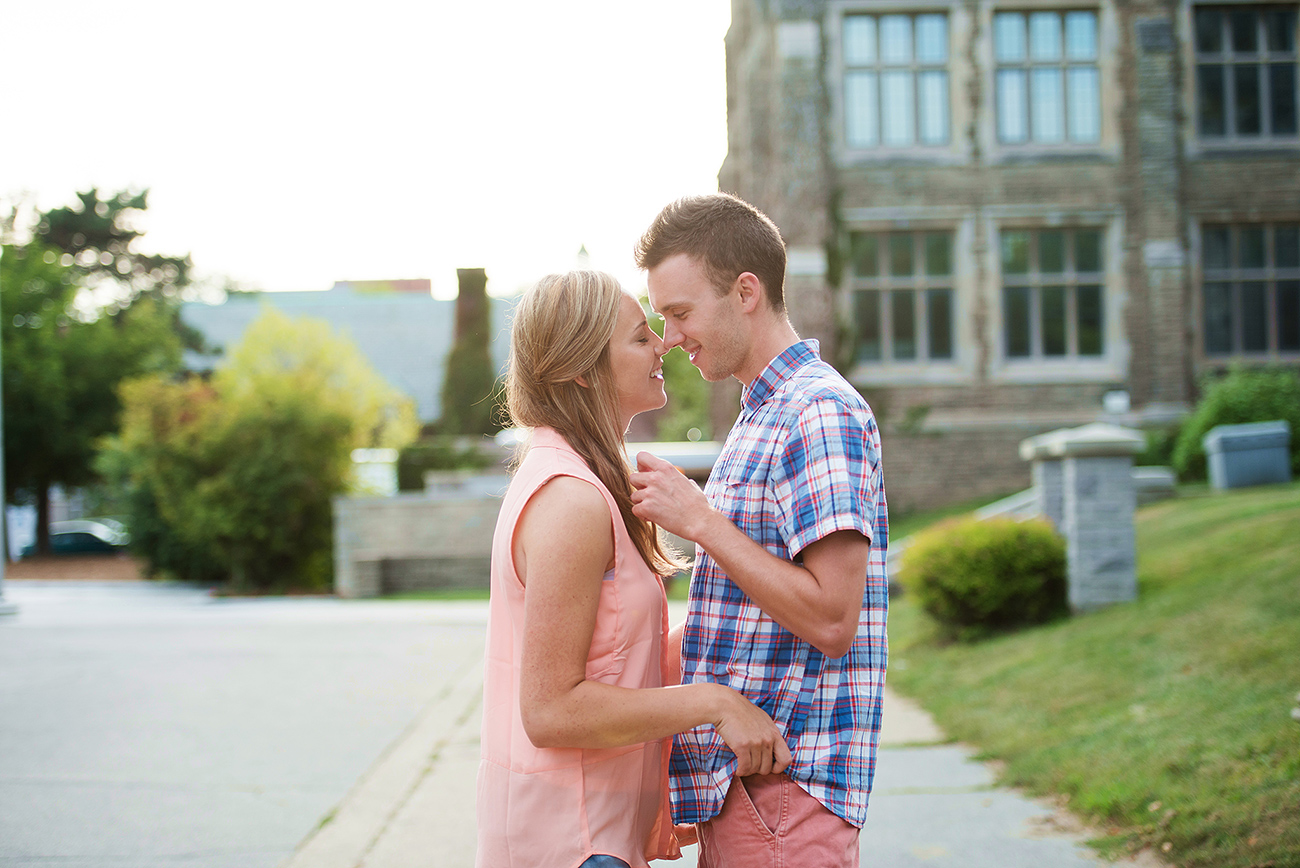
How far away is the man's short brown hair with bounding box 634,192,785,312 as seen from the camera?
2197 mm

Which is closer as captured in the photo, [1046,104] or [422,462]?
[1046,104]

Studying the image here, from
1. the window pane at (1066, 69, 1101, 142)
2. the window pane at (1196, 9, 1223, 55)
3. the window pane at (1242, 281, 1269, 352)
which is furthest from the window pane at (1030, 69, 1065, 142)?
the window pane at (1242, 281, 1269, 352)

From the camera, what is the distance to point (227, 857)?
4.65m

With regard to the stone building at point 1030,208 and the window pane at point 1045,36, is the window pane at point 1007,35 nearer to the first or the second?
the stone building at point 1030,208

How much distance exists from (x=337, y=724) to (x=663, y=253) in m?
6.09

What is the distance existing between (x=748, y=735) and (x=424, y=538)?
1877cm

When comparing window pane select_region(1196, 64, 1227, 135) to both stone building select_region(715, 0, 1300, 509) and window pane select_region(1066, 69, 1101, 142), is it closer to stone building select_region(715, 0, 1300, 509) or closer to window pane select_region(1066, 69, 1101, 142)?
stone building select_region(715, 0, 1300, 509)

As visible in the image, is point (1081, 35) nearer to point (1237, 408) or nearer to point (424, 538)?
point (1237, 408)

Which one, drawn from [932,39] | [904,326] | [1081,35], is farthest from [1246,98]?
[904,326]

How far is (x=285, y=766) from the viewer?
6.21 m

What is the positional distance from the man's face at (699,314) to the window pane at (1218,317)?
816 inches

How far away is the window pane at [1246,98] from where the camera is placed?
65.4ft

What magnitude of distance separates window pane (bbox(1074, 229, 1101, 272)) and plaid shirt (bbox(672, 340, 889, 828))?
19.9 metres

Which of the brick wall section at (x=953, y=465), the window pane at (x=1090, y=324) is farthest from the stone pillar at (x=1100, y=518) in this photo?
the window pane at (x=1090, y=324)
